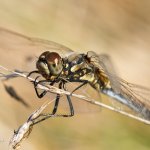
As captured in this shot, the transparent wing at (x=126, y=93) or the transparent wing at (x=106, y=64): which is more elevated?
the transparent wing at (x=106, y=64)

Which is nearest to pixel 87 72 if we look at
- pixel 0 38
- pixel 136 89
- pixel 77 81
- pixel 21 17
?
pixel 77 81

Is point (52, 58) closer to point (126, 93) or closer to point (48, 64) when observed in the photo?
point (48, 64)

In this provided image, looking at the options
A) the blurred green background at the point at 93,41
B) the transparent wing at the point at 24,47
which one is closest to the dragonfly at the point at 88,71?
the transparent wing at the point at 24,47

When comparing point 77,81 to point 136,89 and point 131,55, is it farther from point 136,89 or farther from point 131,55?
point 131,55

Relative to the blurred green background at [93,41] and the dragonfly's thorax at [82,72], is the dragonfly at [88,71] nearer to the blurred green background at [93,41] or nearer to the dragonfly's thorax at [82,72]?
the dragonfly's thorax at [82,72]

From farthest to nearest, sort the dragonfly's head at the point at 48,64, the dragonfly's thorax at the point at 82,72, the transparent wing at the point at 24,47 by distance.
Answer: the transparent wing at the point at 24,47 < the dragonfly's thorax at the point at 82,72 < the dragonfly's head at the point at 48,64

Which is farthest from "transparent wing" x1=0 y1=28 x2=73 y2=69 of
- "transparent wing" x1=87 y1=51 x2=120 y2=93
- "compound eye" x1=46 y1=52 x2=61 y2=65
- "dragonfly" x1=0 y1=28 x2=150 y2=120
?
"compound eye" x1=46 y1=52 x2=61 y2=65

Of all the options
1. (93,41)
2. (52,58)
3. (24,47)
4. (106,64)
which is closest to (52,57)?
(52,58)

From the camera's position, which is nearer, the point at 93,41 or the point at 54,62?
the point at 54,62
